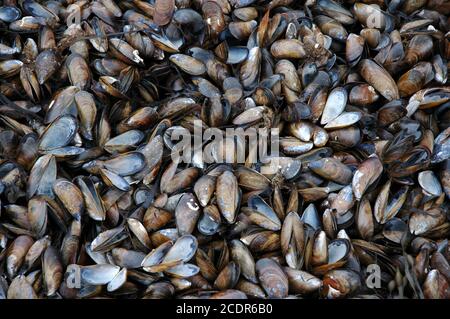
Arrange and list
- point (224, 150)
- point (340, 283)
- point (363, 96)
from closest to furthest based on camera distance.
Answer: point (340, 283) < point (224, 150) < point (363, 96)

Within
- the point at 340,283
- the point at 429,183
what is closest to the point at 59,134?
the point at 340,283

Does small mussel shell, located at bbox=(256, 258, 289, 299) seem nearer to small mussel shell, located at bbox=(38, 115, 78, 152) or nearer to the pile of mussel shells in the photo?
the pile of mussel shells

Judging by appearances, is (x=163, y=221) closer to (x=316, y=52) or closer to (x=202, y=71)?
(x=202, y=71)

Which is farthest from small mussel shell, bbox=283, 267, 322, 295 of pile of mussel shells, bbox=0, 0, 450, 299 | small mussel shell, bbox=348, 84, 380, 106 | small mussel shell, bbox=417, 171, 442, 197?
small mussel shell, bbox=348, 84, 380, 106

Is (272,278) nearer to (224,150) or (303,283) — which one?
(303,283)

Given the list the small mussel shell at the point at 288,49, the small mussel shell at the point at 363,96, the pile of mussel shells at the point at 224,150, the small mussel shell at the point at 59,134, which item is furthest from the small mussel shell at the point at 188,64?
the small mussel shell at the point at 363,96

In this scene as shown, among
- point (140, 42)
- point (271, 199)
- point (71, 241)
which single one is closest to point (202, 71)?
point (140, 42)

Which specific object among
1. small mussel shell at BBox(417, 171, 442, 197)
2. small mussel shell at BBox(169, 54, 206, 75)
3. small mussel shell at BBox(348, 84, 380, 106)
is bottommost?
small mussel shell at BBox(417, 171, 442, 197)

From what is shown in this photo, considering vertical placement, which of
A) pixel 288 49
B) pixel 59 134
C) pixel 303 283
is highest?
pixel 288 49
